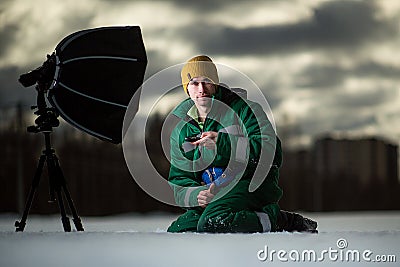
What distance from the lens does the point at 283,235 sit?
2.31 meters

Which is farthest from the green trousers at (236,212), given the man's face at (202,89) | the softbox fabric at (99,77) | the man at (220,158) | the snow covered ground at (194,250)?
the softbox fabric at (99,77)

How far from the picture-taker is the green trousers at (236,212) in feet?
8.02

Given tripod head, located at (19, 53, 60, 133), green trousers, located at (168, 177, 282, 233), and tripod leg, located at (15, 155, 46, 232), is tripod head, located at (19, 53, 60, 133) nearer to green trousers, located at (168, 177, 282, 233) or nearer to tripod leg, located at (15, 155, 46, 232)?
tripod leg, located at (15, 155, 46, 232)

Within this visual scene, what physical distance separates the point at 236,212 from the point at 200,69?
1.77ft

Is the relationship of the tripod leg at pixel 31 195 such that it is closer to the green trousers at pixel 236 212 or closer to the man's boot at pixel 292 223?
the green trousers at pixel 236 212

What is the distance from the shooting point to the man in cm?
245

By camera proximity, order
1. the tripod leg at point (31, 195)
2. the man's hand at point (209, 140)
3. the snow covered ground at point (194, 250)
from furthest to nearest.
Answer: the tripod leg at point (31, 195)
the man's hand at point (209, 140)
the snow covered ground at point (194, 250)

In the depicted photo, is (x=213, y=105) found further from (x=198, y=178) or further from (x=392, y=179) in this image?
(x=392, y=179)

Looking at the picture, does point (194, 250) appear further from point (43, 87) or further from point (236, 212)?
point (43, 87)

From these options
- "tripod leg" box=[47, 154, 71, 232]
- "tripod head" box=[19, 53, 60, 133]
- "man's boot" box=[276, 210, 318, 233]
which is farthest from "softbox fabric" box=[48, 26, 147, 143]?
"man's boot" box=[276, 210, 318, 233]

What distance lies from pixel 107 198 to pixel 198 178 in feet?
10.1

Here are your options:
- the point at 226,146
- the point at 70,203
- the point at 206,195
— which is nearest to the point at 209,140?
the point at 226,146

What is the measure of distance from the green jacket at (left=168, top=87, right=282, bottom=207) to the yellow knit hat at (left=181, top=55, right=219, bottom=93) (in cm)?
6

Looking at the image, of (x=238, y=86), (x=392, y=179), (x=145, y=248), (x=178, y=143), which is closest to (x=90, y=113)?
(x=178, y=143)
